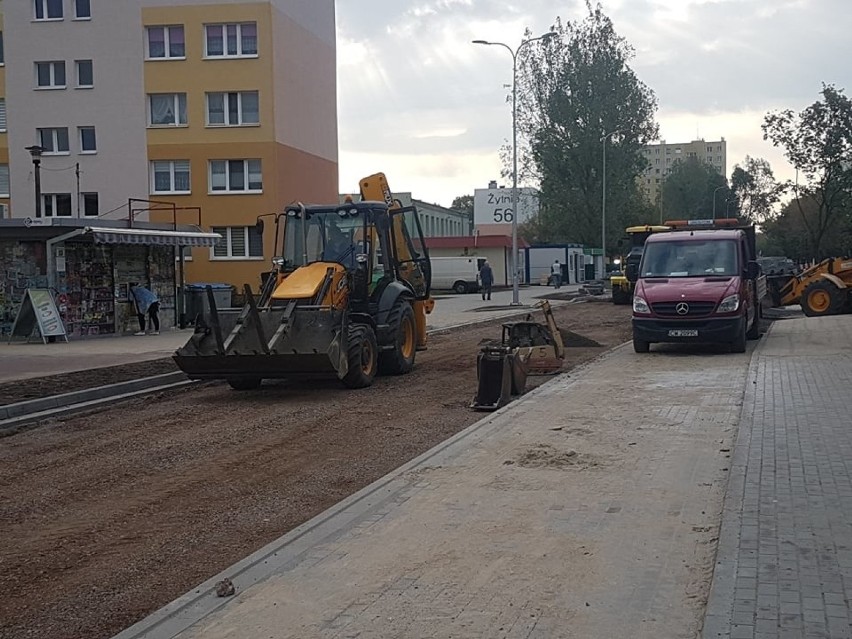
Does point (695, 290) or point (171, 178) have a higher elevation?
point (171, 178)

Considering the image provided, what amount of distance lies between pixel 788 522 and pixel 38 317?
2083cm

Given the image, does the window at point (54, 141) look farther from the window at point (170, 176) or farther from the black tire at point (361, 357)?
the black tire at point (361, 357)

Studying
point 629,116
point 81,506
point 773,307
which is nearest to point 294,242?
point 81,506

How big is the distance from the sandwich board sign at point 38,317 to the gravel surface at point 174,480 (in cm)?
892

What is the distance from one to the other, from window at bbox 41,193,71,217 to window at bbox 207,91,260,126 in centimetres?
730

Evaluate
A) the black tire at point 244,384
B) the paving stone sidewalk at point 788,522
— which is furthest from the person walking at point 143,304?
the paving stone sidewalk at point 788,522

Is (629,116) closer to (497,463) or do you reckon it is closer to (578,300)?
(578,300)

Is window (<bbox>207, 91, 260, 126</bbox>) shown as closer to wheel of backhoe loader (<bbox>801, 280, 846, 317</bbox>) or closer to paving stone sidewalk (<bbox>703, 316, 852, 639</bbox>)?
wheel of backhoe loader (<bbox>801, 280, 846, 317</bbox>)

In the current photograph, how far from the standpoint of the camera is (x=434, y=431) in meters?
10.7

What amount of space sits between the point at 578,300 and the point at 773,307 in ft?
46.2

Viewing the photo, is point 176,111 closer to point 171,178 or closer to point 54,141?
point 171,178

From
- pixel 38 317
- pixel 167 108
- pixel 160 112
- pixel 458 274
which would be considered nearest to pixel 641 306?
pixel 38 317

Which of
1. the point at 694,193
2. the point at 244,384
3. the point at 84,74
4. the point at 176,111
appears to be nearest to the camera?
the point at 244,384

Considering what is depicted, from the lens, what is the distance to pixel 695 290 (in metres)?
16.9
